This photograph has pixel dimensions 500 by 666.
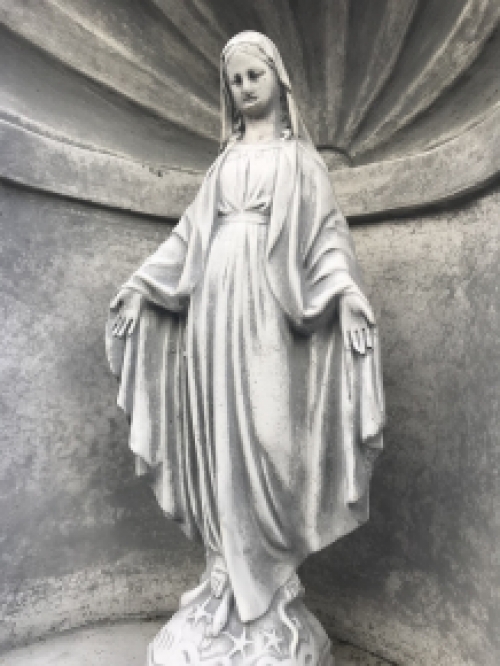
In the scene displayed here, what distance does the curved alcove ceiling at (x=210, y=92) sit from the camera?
108 inches

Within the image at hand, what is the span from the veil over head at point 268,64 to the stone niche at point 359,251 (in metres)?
0.72

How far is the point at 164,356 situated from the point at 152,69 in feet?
6.04

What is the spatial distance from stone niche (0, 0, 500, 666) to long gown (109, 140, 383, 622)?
67 centimetres

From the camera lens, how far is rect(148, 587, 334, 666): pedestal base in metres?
1.93

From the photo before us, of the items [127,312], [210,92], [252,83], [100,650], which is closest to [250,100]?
[252,83]

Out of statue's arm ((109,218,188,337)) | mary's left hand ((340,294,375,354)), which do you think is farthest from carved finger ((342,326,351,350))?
statue's arm ((109,218,188,337))

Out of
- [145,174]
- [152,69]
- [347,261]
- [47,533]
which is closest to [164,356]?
[347,261]

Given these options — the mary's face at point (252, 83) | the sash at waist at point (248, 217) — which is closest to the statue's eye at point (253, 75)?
the mary's face at point (252, 83)

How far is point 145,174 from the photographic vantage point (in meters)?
3.15

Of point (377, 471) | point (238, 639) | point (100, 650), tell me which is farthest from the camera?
point (377, 471)

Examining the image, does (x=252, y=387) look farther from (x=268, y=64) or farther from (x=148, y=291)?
(x=268, y=64)

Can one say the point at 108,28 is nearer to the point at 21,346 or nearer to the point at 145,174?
the point at 145,174

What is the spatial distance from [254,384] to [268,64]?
3.94 ft

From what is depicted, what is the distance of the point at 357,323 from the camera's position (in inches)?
78.5
